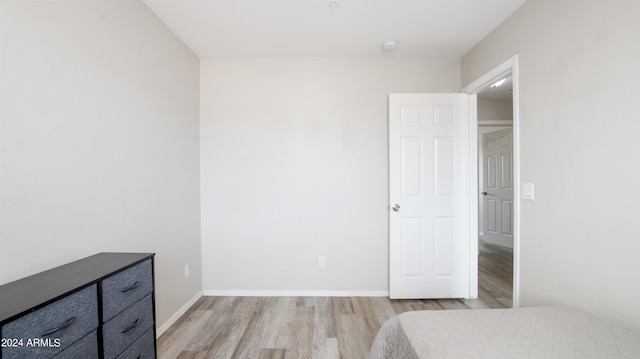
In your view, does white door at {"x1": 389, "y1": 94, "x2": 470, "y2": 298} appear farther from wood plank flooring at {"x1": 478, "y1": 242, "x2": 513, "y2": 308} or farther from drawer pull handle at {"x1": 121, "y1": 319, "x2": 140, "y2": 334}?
→ drawer pull handle at {"x1": 121, "y1": 319, "x2": 140, "y2": 334}

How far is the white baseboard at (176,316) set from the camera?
2.00 meters

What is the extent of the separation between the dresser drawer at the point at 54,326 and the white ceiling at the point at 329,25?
197cm

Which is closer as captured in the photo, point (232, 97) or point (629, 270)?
point (629, 270)

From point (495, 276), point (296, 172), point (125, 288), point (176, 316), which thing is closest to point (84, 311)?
point (125, 288)

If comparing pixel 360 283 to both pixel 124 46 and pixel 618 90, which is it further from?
pixel 124 46

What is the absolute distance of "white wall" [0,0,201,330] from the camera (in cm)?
109

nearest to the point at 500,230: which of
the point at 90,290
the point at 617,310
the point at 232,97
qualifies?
the point at 617,310

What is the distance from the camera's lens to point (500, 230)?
14.6 feet

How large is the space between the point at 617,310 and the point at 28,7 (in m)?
3.10

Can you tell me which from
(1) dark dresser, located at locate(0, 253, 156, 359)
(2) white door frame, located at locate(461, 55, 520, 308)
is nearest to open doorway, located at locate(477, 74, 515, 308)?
(2) white door frame, located at locate(461, 55, 520, 308)

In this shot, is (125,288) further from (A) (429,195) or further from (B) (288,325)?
(A) (429,195)

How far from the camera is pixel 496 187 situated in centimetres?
455

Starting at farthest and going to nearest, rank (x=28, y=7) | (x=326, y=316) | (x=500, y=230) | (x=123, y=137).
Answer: (x=500, y=230) → (x=326, y=316) → (x=123, y=137) → (x=28, y=7)

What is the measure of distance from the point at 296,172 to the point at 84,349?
197 cm
